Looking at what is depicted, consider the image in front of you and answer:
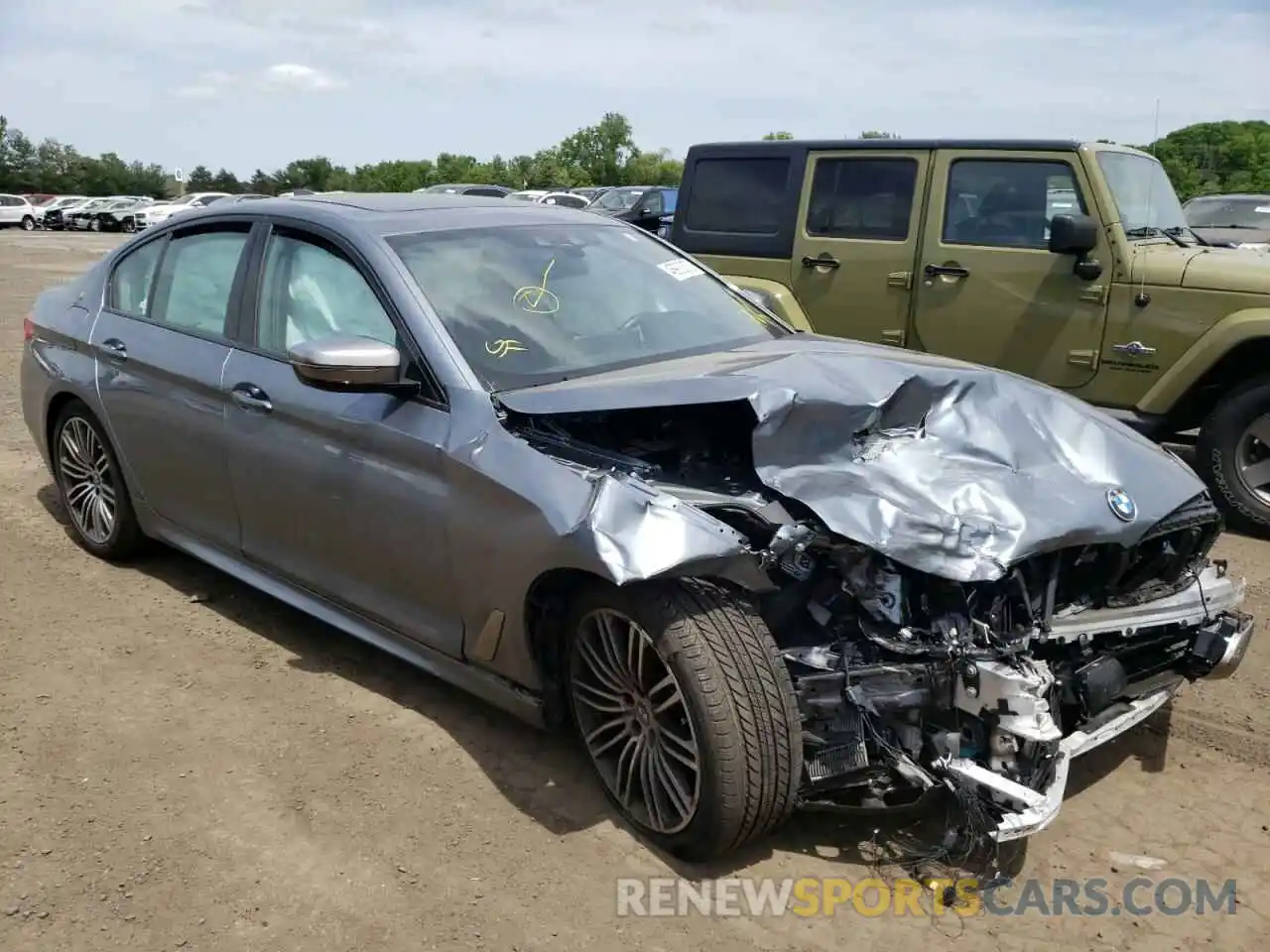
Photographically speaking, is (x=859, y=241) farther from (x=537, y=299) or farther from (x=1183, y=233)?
(x=537, y=299)

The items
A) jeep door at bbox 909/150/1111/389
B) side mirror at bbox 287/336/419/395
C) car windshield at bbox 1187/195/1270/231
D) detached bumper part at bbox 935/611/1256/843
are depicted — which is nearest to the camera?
detached bumper part at bbox 935/611/1256/843

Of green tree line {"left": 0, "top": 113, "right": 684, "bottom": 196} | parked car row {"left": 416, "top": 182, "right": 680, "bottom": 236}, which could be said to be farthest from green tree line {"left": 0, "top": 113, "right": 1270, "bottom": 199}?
parked car row {"left": 416, "top": 182, "right": 680, "bottom": 236}

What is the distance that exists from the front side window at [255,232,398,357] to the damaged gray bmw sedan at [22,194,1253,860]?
13 millimetres

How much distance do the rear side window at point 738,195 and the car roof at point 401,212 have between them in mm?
3329

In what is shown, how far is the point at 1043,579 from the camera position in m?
3.20

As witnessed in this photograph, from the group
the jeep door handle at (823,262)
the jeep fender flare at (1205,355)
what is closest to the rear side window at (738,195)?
the jeep door handle at (823,262)

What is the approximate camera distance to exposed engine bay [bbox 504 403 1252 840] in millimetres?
2949

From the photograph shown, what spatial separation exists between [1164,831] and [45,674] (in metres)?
3.88

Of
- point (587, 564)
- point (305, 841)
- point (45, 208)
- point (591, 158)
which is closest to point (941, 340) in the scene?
point (587, 564)

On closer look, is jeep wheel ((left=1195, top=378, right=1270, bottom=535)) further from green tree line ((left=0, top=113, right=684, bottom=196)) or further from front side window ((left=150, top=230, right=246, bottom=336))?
green tree line ((left=0, top=113, right=684, bottom=196))

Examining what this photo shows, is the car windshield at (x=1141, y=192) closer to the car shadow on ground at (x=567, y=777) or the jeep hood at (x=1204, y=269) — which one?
the jeep hood at (x=1204, y=269)

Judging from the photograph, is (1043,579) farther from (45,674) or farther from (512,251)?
(45,674)

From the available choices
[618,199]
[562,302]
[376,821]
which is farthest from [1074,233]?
[618,199]

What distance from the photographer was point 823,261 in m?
7.54
